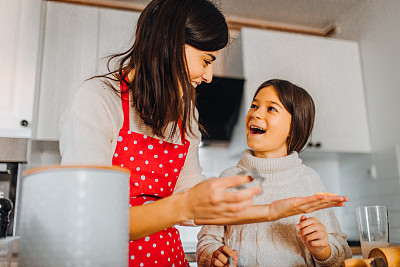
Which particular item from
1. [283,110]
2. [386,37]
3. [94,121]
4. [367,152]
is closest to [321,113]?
[367,152]

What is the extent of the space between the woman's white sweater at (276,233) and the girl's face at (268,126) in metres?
0.05

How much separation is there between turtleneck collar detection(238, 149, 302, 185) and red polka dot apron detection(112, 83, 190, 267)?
11.5 inches

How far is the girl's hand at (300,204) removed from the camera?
1.83ft

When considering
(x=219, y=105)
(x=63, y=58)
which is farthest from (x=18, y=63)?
(x=219, y=105)

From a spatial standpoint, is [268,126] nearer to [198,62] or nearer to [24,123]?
[198,62]

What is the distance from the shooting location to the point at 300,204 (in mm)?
562

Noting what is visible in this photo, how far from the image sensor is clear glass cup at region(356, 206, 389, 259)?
27.6 inches

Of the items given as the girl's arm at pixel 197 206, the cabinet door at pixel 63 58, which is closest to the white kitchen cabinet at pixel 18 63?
the cabinet door at pixel 63 58

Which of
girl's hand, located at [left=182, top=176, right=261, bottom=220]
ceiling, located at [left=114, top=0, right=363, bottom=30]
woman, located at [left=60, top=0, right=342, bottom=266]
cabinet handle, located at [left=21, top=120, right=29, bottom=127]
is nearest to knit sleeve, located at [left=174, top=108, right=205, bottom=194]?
woman, located at [left=60, top=0, right=342, bottom=266]

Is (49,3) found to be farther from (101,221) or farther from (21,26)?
(101,221)

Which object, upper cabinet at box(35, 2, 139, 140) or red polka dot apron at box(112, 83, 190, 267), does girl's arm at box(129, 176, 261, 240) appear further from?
upper cabinet at box(35, 2, 139, 140)

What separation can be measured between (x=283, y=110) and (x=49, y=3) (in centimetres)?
136

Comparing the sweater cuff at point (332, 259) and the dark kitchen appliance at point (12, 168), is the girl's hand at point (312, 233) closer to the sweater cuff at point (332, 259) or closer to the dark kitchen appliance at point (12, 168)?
the sweater cuff at point (332, 259)

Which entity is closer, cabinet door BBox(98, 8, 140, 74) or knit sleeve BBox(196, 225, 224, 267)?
knit sleeve BBox(196, 225, 224, 267)
